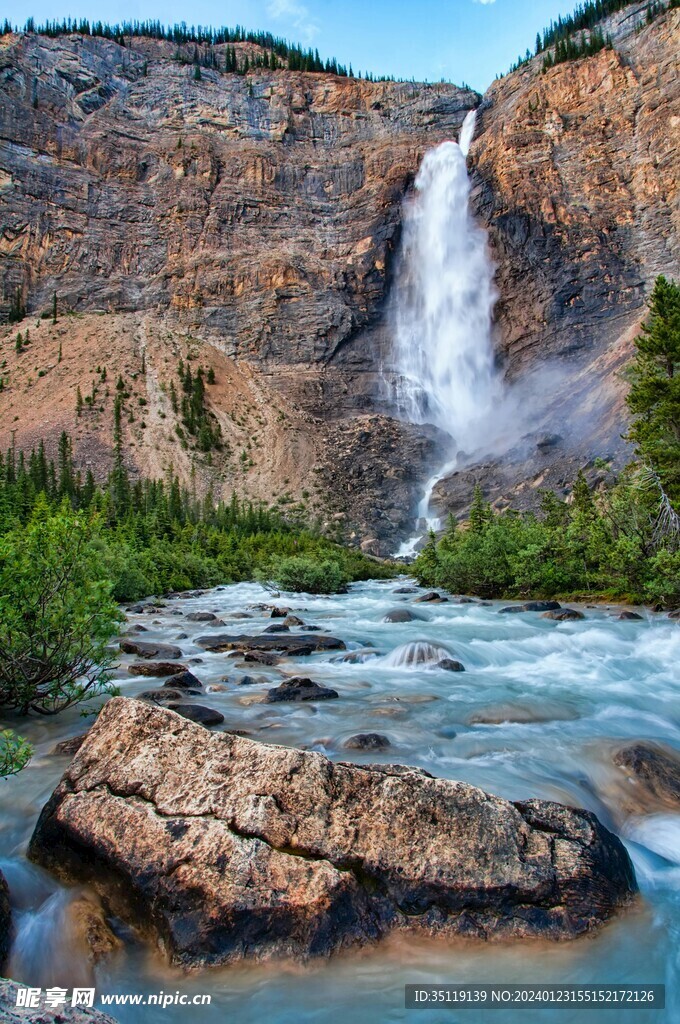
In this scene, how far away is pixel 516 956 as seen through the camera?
3.44 metres

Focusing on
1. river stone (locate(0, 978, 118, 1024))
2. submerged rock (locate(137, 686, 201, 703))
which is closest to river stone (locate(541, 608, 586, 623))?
submerged rock (locate(137, 686, 201, 703))

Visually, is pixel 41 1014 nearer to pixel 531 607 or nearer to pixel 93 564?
pixel 93 564

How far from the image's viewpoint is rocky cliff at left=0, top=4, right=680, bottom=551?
200 feet

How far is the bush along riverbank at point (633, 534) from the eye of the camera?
17438 millimetres

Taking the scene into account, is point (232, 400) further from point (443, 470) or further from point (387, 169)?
point (387, 169)

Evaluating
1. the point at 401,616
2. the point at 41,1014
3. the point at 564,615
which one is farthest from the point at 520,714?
the point at 401,616

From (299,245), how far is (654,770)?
81.2 meters

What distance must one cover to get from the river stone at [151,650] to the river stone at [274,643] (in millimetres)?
1239

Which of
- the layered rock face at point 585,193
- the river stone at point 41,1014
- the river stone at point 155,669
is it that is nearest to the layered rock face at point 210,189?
the layered rock face at point 585,193

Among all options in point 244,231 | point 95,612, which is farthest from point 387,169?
point 95,612

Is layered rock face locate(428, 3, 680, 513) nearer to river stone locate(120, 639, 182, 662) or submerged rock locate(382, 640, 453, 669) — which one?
submerged rock locate(382, 640, 453, 669)

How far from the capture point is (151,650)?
39.5 feet

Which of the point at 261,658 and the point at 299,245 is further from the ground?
the point at 299,245

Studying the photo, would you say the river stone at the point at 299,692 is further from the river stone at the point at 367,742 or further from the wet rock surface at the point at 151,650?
the wet rock surface at the point at 151,650
